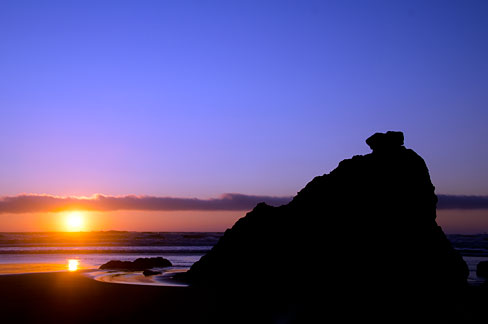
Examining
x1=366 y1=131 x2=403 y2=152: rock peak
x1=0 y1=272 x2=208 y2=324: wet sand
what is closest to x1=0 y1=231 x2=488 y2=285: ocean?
x1=0 y1=272 x2=208 y2=324: wet sand

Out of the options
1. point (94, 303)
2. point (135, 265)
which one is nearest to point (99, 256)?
point (135, 265)

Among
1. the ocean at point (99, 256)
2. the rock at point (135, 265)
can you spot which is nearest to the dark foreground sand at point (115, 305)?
the ocean at point (99, 256)

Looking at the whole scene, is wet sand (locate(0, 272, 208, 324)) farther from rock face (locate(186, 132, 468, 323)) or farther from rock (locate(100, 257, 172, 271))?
rock (locate(100, 257, 172, 271))

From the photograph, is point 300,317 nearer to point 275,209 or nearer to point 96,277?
point 275,209

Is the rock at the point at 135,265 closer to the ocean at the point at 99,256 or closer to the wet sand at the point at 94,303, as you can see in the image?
the ocean at the point at 99,256

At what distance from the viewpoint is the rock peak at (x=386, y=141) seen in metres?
15.2

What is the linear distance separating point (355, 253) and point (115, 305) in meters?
7.02

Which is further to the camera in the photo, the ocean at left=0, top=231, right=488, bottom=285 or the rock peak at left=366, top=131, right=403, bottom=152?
the ocean at left=0, top=231, right=488, bottom=285

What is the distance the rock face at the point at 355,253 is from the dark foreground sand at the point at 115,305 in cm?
68

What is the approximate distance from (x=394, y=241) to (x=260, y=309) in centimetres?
432

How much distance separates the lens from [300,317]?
9.88 m

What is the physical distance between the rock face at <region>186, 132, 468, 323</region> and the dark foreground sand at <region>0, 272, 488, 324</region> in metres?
0.68

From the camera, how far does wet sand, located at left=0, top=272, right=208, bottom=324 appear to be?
→ 36.9ft

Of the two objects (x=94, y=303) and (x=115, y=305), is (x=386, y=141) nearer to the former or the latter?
(x=115, y=305)
